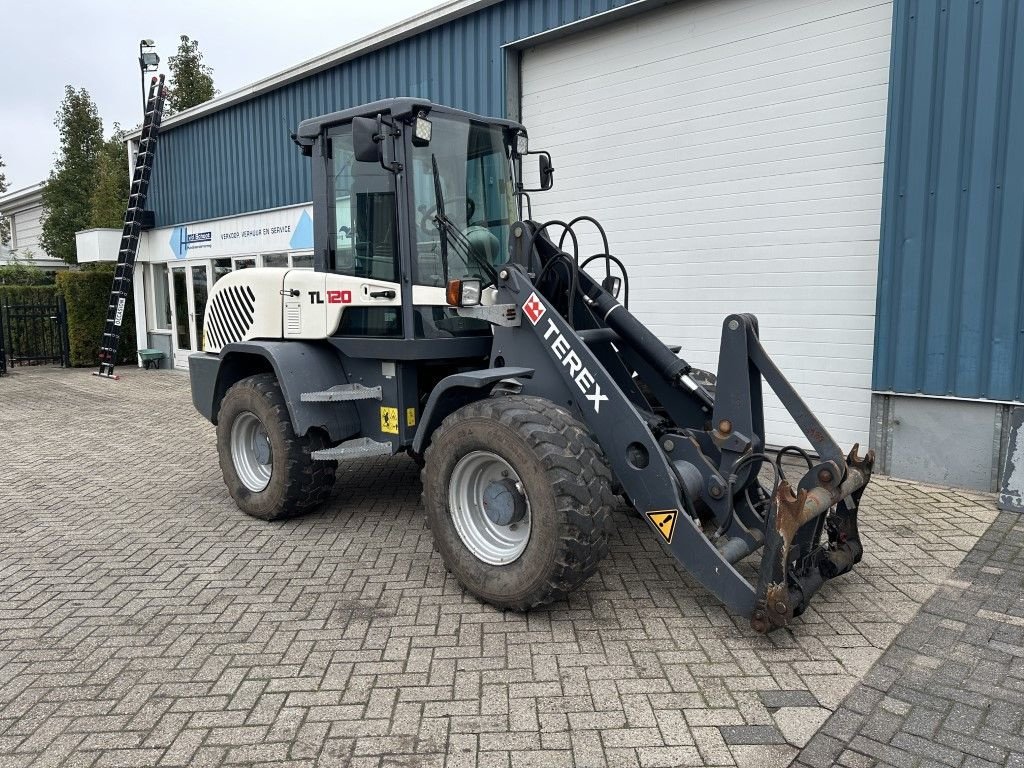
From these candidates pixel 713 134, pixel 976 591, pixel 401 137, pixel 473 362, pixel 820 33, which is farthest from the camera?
pixel 713 134

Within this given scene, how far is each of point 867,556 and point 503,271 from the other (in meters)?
2.87

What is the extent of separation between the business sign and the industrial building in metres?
3.27

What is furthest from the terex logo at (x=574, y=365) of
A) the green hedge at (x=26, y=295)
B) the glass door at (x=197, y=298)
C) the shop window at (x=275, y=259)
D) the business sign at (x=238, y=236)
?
the green hedge at (x=26, y=295)

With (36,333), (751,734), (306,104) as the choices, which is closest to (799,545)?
(751,734)

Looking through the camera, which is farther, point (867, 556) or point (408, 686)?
point (867, 556)

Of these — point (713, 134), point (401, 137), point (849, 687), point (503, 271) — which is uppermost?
point (713, 134)

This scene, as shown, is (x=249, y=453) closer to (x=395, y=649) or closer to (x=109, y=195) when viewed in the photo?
(x=395, y=649)

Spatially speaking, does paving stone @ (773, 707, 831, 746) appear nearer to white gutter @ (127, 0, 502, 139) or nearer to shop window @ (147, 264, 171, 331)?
white gutter @ (127, 0, 502, 139)

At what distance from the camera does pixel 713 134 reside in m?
7.82

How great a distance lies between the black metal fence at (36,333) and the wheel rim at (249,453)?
46.7ft

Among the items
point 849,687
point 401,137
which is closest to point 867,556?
point 849,687

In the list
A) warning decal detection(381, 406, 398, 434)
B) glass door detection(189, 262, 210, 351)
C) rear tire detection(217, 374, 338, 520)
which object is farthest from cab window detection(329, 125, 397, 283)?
glass door detection(189, 262, 210, 351)

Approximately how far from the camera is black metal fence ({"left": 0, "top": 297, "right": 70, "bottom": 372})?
1755 centimetres

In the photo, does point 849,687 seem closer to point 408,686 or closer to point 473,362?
point 408,686
